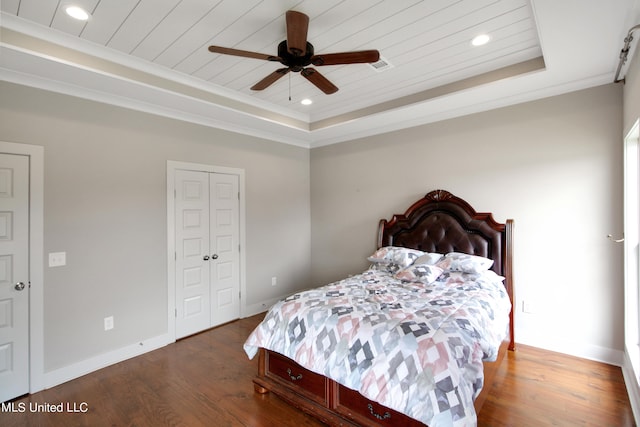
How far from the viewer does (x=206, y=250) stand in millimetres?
3885

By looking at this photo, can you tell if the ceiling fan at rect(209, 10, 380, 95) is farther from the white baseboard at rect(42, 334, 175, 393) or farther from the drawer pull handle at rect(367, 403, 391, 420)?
the white baseboard at rect(42, 334, 175, 393)

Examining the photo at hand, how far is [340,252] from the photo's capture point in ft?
16.1

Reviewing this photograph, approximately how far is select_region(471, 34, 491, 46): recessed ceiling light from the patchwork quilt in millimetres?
2151

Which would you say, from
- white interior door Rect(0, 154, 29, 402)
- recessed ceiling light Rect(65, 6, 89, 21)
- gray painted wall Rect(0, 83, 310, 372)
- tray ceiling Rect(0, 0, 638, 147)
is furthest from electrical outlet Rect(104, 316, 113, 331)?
recessed ceiling light Rect(65, 6, 89, 21)

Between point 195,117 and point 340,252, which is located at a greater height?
point 195,117

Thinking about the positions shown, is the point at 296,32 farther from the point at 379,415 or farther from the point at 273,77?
the point at 379,415

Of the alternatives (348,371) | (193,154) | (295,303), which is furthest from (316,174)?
(348,371)

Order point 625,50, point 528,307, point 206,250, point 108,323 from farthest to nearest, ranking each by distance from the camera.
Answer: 1. point 206,250
2. point 528,307
3. point 108,323
4. point 625,50

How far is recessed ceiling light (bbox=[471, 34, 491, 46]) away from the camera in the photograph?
2471 millimetres

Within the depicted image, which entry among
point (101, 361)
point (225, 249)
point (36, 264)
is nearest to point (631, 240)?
point (225, 249)

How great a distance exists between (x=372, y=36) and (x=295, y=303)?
2.28 m

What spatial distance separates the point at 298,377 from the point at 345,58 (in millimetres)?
2357

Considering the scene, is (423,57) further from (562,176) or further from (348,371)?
(348,371)

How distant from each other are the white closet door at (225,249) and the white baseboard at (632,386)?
157 inches
